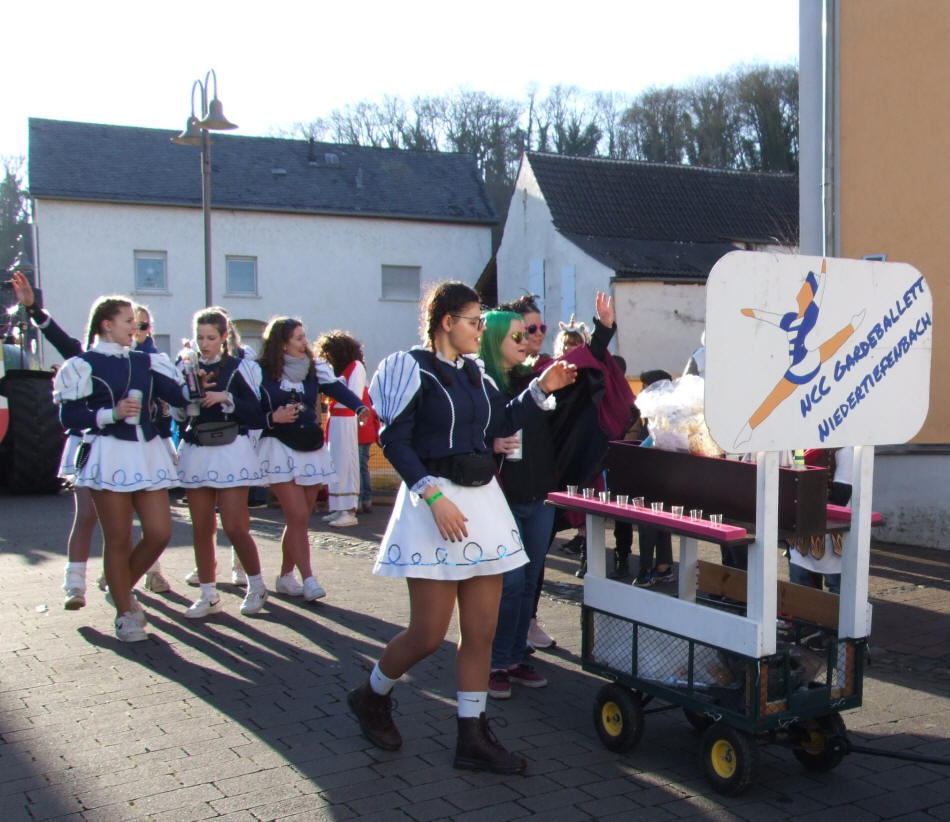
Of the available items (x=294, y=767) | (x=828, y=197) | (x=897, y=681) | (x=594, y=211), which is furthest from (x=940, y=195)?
(x=594, y=211)

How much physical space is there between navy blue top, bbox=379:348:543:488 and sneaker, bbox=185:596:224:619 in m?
3.13

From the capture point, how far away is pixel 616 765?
409 cm

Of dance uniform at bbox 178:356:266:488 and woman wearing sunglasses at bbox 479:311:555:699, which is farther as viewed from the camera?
dance uniform at bbox 178:356:266:488

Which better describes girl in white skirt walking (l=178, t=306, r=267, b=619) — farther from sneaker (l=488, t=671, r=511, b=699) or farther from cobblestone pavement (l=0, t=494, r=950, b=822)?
sneaker (l=488, t=671, r=511, b=699)

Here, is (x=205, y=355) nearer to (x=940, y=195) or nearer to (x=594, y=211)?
(x=940, y=195)

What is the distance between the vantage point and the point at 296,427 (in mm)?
6820

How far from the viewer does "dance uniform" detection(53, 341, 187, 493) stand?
5863 millimetres

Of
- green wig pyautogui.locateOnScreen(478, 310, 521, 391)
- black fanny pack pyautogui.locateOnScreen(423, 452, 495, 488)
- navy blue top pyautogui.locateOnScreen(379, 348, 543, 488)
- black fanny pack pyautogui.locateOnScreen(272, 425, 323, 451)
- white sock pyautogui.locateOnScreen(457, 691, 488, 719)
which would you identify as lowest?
white sock pyautogui.locateOnScreen(457, 691, 488, 719)

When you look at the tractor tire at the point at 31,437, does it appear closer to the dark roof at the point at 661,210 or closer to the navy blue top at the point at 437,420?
the navy blue top at the point at 437,420

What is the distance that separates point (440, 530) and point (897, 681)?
2.80m

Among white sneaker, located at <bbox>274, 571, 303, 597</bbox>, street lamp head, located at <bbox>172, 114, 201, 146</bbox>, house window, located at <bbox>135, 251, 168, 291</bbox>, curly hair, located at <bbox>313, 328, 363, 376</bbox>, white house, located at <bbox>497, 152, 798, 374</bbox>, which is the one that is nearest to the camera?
white sneaker, located at <bbox>274, 571, 303, 597</bbox>

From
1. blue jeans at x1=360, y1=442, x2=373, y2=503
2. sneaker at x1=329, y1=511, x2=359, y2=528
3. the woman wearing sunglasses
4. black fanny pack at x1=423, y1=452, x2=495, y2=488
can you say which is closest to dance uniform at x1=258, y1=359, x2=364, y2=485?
the woman wearing sunglasses

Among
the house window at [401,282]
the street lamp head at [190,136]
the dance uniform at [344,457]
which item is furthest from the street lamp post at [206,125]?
the house window at [401,282]

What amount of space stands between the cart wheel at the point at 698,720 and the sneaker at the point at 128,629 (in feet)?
10.8
